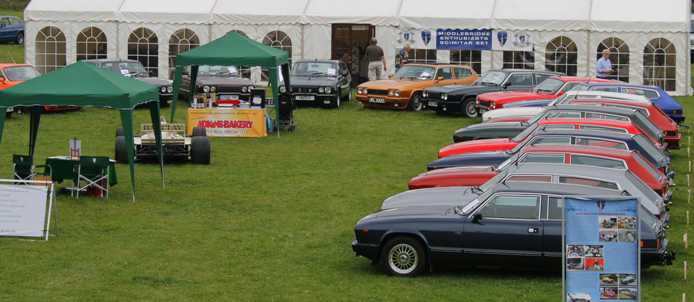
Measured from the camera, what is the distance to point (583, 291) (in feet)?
37.3

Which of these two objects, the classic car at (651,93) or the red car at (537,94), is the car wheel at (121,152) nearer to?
the red car at (537,94)

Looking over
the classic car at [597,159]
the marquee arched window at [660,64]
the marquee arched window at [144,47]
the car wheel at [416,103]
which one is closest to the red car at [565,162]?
the classic car at [597,159]

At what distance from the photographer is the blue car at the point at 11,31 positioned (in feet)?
186

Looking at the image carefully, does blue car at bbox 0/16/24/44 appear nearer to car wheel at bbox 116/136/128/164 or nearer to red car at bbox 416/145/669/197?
car wheel at bbox 116/136/128/164

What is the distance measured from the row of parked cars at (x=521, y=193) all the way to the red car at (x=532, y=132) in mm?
22

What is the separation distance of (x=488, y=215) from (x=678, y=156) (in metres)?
13.0

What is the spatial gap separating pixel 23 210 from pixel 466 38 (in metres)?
24.2

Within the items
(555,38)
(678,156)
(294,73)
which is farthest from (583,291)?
(555,38)

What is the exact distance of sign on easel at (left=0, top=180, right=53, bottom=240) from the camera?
16125mm

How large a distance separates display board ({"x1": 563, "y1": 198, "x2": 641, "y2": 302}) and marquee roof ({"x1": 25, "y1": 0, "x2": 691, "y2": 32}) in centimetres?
2738

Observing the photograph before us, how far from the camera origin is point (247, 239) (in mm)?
16625

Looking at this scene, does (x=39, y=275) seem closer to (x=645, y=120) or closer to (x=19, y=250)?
(x=19, y=250)

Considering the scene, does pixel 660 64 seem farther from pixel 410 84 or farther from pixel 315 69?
pixel 315 69

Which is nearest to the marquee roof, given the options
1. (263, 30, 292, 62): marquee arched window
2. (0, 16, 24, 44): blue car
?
(263, 30, 292, 62): marquee arched window
